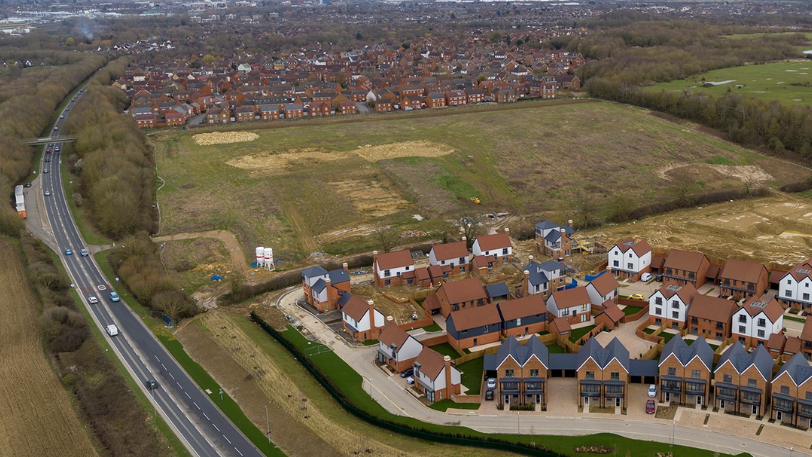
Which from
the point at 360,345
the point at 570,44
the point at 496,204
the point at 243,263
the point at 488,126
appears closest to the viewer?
the point at 360,345

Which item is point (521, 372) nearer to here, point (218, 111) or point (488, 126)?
point (488, 126)

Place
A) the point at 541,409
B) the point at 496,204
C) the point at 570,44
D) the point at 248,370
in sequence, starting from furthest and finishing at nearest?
the point at 570,44 → the point at 496,204 → the point at 248,370 → the point at 541,409

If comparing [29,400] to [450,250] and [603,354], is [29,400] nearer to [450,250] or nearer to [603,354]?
[450,250]

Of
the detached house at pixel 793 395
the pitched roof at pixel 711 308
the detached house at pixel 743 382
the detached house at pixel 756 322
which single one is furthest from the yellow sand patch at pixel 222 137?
the detached house at pixel 793 395

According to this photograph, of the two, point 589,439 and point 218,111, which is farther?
point 218,111

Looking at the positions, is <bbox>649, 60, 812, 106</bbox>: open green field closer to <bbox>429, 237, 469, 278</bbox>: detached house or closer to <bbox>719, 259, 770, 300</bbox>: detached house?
<bbox>719, 259, 770, 300</bbox>: detached house

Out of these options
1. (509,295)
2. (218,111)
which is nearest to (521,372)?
(509,295)

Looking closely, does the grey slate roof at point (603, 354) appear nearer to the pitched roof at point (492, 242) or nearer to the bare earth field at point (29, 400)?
the pitched roof at point (492, 242)
